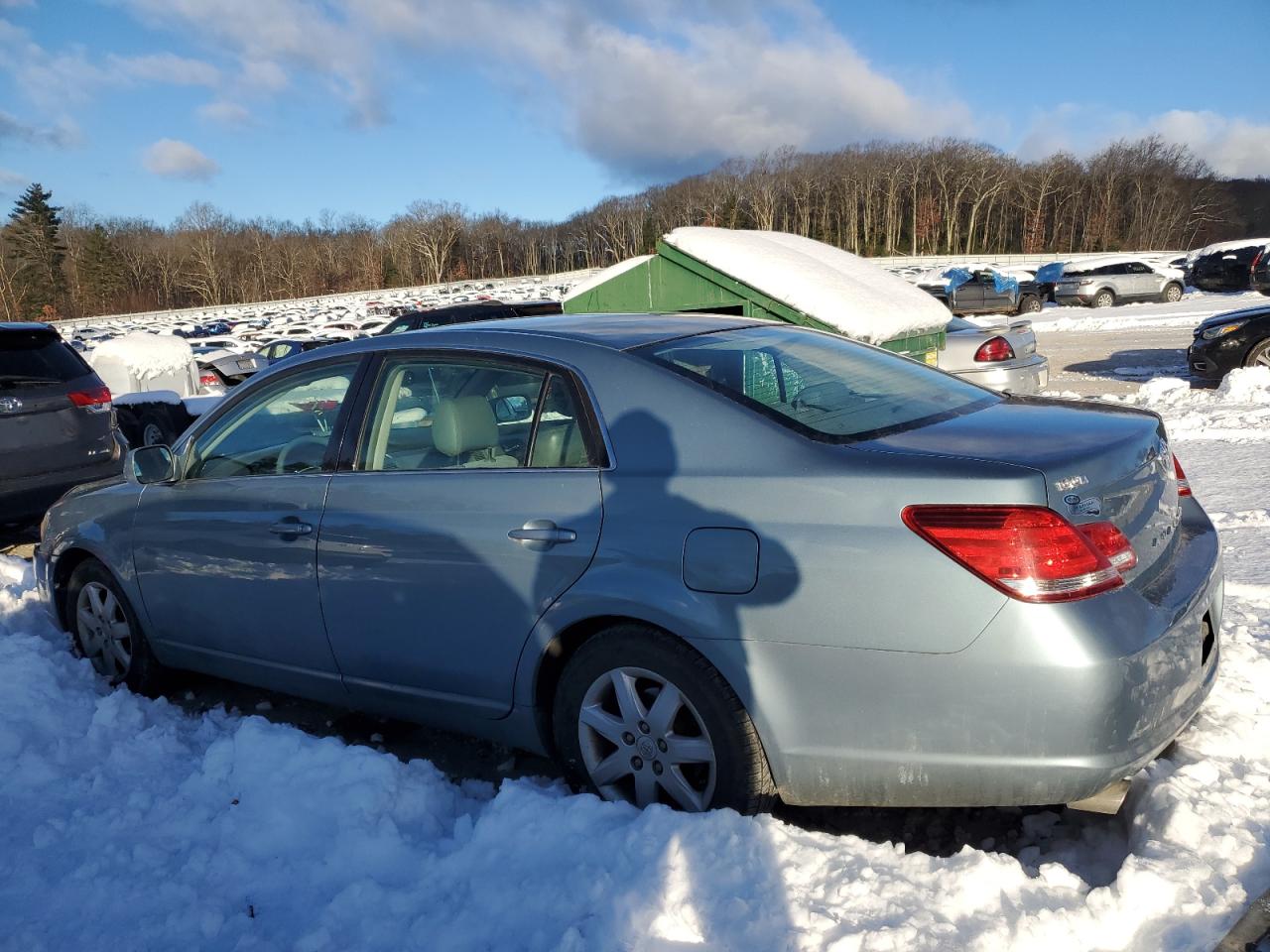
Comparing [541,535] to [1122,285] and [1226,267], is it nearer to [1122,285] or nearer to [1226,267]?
[1122,285]

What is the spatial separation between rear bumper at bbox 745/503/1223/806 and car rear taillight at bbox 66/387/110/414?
669cm

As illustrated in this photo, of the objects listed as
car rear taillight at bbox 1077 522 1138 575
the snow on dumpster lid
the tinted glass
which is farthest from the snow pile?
car rear taillight at bbox 1077 522 1138 575

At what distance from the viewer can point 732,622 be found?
255 cm

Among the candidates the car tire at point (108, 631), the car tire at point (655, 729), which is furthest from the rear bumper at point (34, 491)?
the car tire at point (655, 729)

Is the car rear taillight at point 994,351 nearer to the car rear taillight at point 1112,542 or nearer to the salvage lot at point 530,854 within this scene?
the salvage lot at point 530,854

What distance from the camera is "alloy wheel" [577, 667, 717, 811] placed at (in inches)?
107

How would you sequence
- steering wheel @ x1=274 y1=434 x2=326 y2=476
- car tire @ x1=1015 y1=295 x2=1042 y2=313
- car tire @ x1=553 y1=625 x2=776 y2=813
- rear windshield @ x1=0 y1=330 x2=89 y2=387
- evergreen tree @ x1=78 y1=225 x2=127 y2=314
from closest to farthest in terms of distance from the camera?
car tire @ x1=553 y1=625 x2=776 y2=813 < steering wheel @ x1=274 y1=434 x2=326 y2=476 < rear windshield @ x1=0 y1=330 x2=89 y2=387 < car tire @ x1=1015 y1=295 x2=1042 y2=313 < evergreen tree @ x1=78 y1=225 x2=127 y2=314

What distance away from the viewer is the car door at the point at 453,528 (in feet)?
9.59

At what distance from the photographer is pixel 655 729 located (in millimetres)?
2768

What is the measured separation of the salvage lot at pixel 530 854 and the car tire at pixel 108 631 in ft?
1.50

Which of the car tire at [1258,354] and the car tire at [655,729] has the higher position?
the car tire at [1258,354]

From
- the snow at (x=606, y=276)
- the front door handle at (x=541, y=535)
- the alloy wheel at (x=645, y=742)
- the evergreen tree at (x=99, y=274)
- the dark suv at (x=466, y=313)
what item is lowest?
the alloy wheel at (x=645, y=742)

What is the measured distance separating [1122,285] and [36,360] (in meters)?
32.4

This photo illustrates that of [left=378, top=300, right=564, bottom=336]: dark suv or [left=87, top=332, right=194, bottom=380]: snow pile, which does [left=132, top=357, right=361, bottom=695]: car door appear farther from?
[left=87, top=332, right=194, bottom=380]: snow pile
